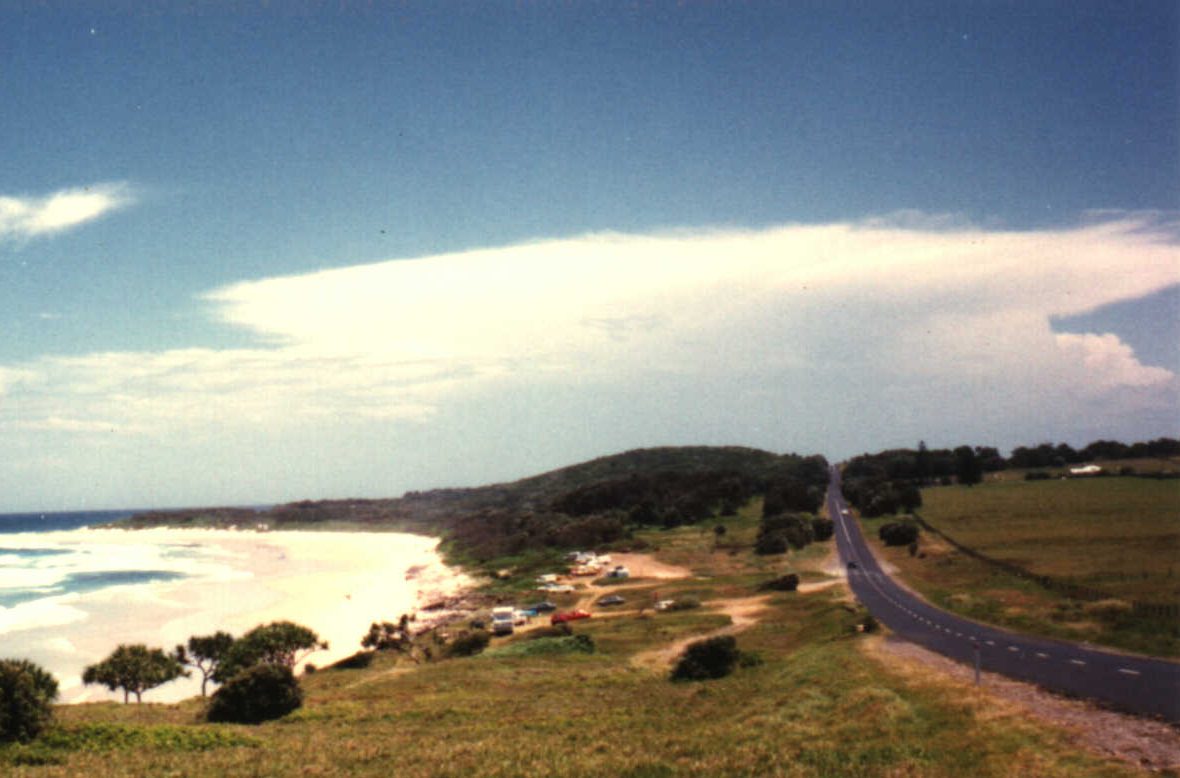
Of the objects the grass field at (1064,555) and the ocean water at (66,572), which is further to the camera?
the ocean water at (66,572)

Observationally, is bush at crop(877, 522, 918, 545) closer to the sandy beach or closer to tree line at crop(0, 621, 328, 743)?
the sandy beach

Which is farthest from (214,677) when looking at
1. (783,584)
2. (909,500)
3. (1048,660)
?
(909,500)

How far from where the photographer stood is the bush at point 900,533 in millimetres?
100375

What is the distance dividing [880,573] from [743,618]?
81.6 ft

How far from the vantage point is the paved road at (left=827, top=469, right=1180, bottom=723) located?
27.3 metres

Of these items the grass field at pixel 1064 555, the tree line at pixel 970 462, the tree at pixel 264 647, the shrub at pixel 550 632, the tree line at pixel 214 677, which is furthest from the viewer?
the tree line at pixel 970 462

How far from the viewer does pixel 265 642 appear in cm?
5084

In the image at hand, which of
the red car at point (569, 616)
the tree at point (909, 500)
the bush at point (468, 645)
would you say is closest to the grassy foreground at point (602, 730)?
the bush at point (468, 645)

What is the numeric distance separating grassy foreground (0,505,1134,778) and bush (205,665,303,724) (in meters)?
1.11

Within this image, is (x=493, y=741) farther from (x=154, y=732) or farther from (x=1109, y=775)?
(x=1109, y=775)

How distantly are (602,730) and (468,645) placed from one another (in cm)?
3290

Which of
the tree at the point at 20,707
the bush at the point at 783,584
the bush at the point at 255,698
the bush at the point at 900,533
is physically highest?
the tree at the point at 20,707

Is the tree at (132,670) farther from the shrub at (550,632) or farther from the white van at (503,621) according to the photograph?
the white van at (503,621)

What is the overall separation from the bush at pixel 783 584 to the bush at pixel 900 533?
27514 millimetres
